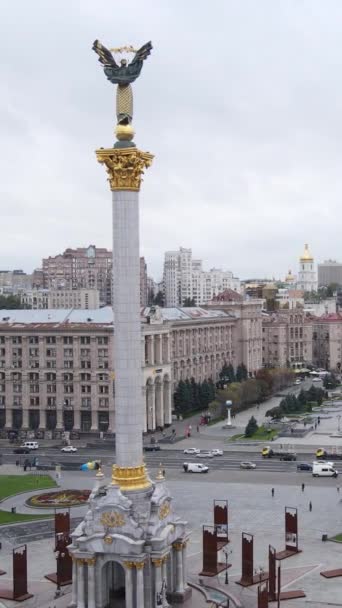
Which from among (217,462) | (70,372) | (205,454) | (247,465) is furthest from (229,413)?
(247,465)

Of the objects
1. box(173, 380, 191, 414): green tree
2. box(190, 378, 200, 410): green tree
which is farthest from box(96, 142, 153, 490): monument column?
box(190, 378, 200, 410): green tree

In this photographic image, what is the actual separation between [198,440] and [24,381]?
20.4 meters

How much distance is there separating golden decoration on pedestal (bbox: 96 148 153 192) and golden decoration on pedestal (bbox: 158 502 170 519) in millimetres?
13892

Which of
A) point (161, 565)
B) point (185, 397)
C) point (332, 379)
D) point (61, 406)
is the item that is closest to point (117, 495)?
point (161, 565)

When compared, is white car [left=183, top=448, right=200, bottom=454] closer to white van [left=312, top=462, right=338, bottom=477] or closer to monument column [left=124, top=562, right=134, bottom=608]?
white van [left=312, top=462, right=338, bottom=477]

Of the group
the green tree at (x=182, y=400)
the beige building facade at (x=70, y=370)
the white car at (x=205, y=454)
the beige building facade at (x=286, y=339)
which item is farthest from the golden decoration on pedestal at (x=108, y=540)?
the beige building facade at (x=286, y=339)

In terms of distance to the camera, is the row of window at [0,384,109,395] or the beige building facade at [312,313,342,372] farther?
the beige building facade at [312,313,342,372]

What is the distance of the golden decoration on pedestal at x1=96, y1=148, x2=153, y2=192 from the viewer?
39.0 metres

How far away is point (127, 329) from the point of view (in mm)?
39281

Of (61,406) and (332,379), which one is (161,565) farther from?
(332,379)

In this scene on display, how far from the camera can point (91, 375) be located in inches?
3654

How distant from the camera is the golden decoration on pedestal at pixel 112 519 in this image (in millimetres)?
37312

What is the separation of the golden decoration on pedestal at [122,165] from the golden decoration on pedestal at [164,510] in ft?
45.6

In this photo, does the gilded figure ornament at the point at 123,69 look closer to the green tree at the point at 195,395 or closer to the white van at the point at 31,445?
the white van at the point at 31,445
